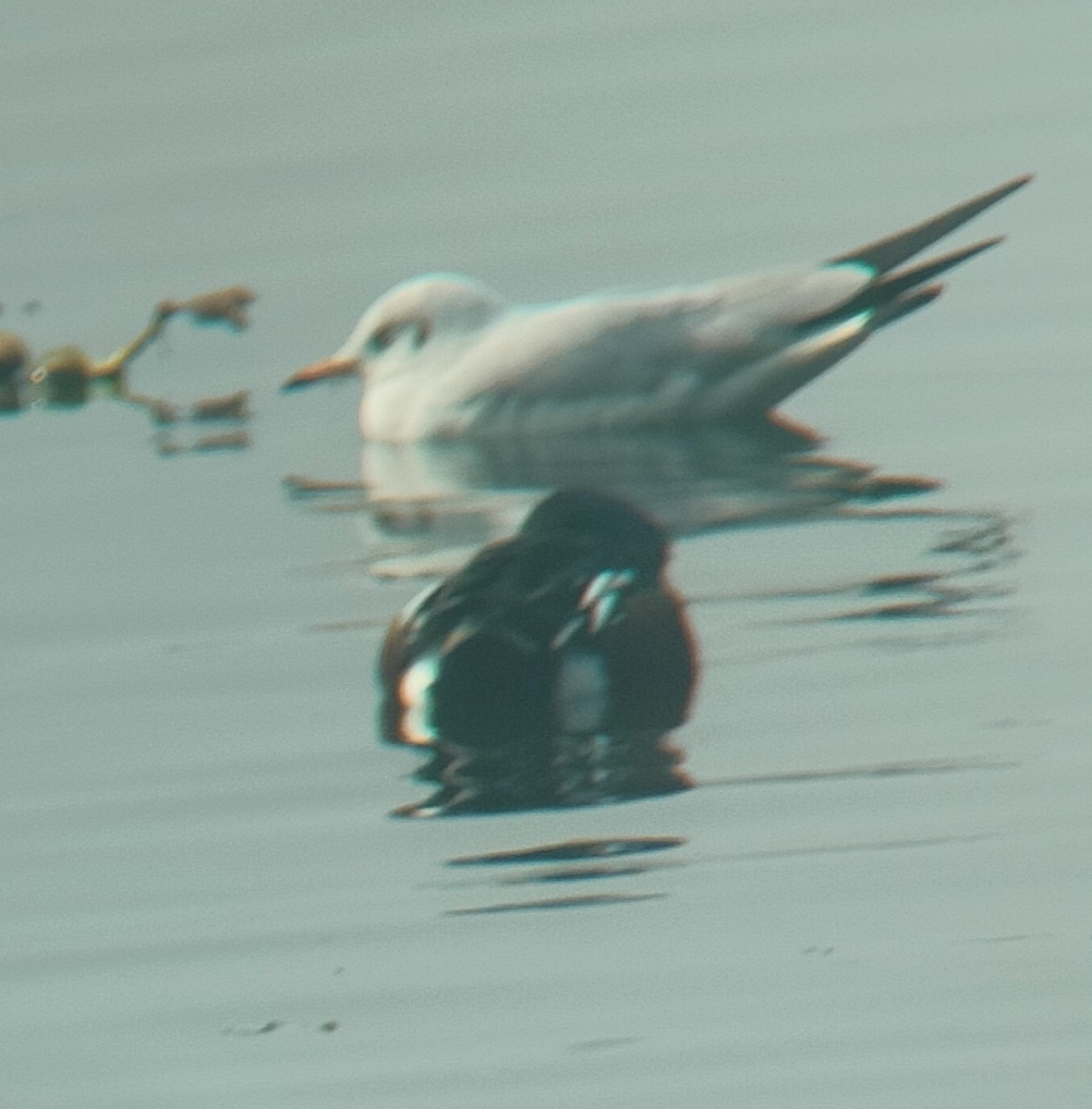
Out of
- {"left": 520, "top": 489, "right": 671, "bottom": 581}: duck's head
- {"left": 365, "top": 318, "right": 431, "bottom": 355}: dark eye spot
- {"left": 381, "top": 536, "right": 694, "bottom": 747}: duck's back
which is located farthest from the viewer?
{"left": 365, "top": 318, "right": 431, "bottom": 355}: dark eye spot

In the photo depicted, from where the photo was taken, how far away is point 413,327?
11242mm

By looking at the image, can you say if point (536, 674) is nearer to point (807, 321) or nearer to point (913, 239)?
point (807, 321)

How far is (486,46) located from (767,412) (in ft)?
25.7

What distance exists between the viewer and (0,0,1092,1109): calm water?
557cm

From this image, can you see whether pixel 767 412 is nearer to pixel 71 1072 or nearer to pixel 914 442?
pixel 914 442

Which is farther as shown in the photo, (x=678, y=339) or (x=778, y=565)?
(x=678, y=339)

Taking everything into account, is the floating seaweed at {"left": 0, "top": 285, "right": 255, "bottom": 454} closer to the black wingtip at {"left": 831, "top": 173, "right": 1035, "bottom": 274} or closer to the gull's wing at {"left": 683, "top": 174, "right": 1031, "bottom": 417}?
the gull's wing at {"left": 683, "top": 174, "right": 1031, "bottom": 417}

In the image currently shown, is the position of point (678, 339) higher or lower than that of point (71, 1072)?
higher

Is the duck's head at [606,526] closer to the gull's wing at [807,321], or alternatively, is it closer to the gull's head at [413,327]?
the gull's wing at [807,321]

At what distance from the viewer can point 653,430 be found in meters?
10.8

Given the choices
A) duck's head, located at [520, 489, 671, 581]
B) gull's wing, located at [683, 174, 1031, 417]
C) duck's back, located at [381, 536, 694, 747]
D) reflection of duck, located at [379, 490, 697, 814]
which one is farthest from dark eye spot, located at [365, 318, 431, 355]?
duck's back, located at [381, 536, 694, 747]

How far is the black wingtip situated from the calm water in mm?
386

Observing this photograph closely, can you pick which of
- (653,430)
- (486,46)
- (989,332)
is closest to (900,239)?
(989,332)

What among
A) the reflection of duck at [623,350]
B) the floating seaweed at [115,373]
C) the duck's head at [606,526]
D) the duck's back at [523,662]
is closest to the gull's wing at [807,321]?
the reflection of duck at [623,350]
